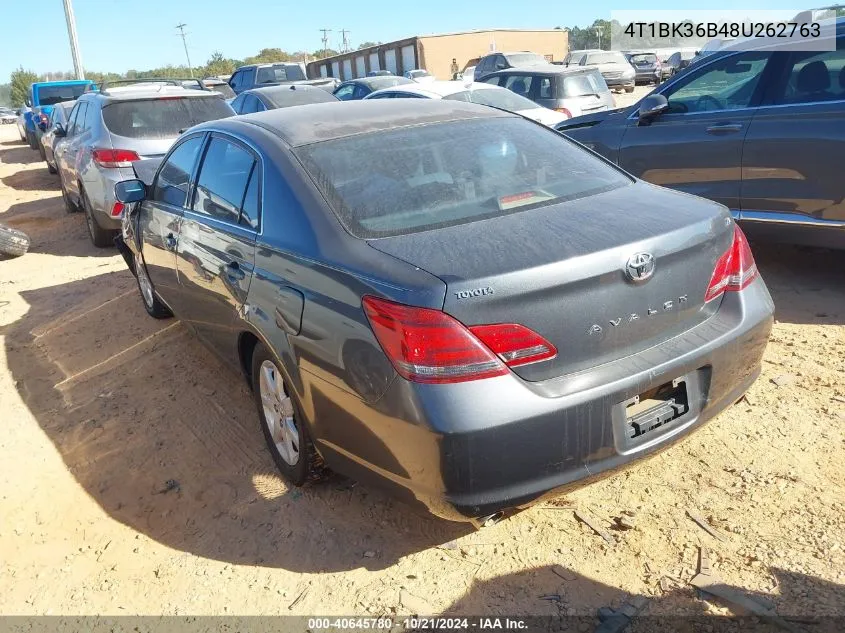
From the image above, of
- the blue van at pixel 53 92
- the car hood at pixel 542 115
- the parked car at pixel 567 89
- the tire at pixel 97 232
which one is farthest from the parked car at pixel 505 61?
the tire at pixel 97 232

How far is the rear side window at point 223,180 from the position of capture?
337 centimetres

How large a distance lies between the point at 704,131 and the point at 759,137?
47 cm

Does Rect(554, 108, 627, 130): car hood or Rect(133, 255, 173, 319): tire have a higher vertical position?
Rect(554, 108, 627, 130): car hood

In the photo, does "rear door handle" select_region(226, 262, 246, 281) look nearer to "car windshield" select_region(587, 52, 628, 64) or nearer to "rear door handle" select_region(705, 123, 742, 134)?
"rear door handle" select_region(705, 123, 742, 134)

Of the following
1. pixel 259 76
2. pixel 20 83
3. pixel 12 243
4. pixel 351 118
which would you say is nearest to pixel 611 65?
pixel 259 76

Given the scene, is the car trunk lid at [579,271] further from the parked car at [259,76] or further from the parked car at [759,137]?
the parked car at [259,76]

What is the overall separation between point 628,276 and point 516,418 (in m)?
0.62

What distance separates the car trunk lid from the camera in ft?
7.54

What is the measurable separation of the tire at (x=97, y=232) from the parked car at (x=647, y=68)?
23.5 metres

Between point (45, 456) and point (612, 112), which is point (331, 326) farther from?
point (612, 112)

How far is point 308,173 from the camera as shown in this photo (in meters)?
2.96

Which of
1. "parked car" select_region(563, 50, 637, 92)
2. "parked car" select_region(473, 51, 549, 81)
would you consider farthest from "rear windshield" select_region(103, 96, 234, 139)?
"parked car" select_region(563, 50, 637, 92)

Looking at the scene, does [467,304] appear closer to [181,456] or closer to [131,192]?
[181,456]

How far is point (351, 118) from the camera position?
3428mm
